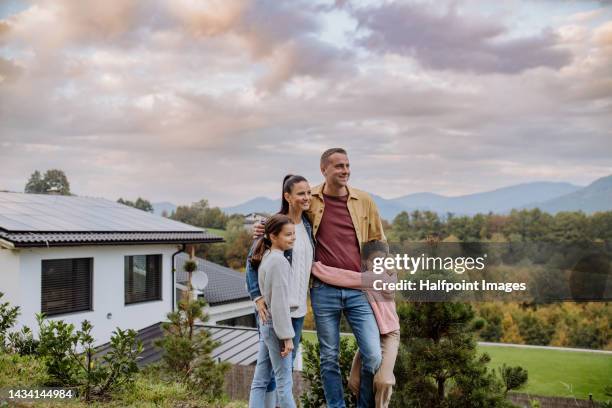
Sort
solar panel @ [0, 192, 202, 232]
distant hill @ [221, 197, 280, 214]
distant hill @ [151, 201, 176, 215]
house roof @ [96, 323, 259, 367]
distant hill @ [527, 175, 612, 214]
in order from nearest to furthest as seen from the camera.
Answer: house roof @ [96, 323, 259, 367]
solar panel @ [0, 192, 202, 232]
distant hill @ [221, 197, 280, 214]
distant hill @ [527, 175, 612, 214]
distant hill @ [151, 201, 176, 215]

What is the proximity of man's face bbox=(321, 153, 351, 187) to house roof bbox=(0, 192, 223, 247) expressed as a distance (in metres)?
6.52

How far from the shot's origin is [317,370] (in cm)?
355

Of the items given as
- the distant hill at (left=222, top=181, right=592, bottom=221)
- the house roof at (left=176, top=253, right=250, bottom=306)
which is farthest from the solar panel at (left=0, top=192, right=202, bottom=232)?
the distant hill at (left=222, top=181, right=592, bottom=221)

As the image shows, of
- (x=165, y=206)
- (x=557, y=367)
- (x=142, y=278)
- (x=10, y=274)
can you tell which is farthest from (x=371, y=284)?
(x=165, y=206)

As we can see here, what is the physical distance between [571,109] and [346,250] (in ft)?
109

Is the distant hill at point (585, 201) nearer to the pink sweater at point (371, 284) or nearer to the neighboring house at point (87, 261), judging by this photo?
the neighboring house at point (87, 261)

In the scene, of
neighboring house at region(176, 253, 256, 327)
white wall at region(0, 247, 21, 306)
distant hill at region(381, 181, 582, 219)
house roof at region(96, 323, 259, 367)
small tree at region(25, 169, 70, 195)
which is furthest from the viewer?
small tree at region(25, 169, 70, 195)

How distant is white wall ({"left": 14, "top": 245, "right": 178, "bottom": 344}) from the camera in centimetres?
817

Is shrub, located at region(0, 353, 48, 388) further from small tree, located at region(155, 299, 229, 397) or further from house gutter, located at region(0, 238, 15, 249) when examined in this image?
house gutter, located at region(0, 238, 15, 249)

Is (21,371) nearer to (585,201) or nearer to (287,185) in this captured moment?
(287,185)

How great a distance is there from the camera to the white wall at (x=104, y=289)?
8172 millimetres

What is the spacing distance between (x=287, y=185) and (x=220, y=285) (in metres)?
11.3

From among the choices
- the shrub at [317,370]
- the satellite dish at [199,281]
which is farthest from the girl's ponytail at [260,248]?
the satellite dish at [199,281]

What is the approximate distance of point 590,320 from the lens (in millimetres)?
20266
